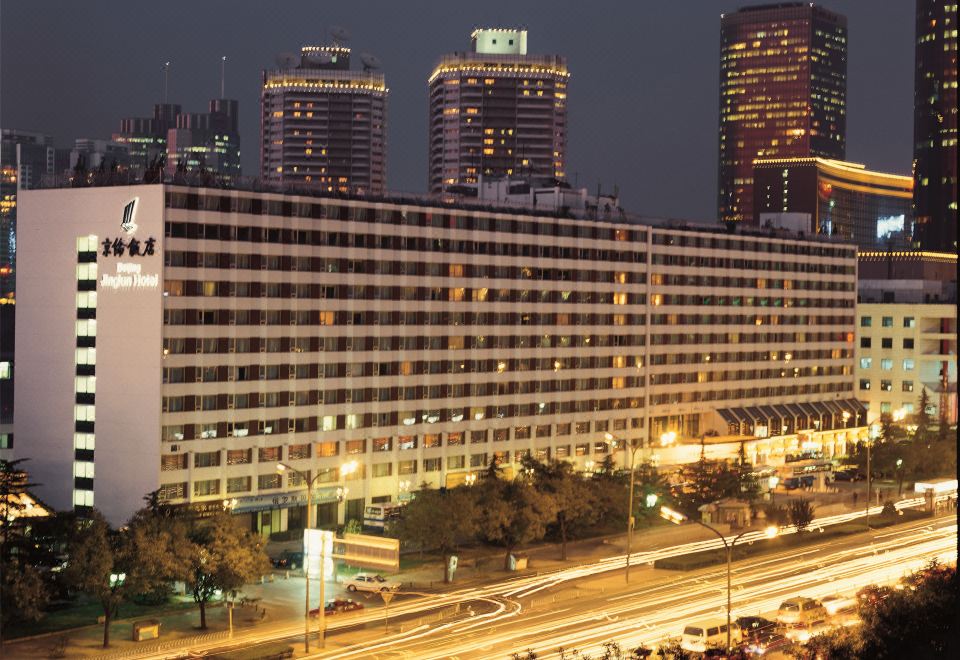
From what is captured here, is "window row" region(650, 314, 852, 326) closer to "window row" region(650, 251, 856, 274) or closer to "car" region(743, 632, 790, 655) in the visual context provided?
"window row" region(650, 251, 856, 274)

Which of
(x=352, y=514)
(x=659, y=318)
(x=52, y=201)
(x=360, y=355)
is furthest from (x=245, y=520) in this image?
(x=659, y=318)

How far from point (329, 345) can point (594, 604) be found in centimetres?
4708

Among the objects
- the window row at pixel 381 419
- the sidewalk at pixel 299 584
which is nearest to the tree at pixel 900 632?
the sidewalk at pixel 299 584

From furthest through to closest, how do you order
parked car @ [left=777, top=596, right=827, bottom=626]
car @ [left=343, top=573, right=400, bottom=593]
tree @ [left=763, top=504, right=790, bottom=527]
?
Answer: 1. tree @ [left=763, top=504, right=790, bottom=527]
2. car @ [left=343, top=573, right=400, bottom=593]
3. parked car @ [left=777, top=596, right=827, bottom=626]

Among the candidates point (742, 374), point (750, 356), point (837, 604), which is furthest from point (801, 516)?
point (750, 356)

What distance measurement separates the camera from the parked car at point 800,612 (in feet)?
254

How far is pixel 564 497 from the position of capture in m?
105

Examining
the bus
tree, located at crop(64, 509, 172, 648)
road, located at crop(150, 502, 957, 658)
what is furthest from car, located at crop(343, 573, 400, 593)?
the bus

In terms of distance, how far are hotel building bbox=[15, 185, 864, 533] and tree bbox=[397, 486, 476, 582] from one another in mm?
6050

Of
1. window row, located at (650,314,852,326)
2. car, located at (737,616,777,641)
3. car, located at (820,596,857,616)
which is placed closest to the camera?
car, located at (737,616,777,641)

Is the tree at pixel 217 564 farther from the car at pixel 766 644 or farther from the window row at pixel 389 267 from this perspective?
the window row at pixel 389 267

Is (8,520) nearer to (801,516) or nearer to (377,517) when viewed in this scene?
(377,517)

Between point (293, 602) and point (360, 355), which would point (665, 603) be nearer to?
point (293, 602)

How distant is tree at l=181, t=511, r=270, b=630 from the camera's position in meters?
82.2
